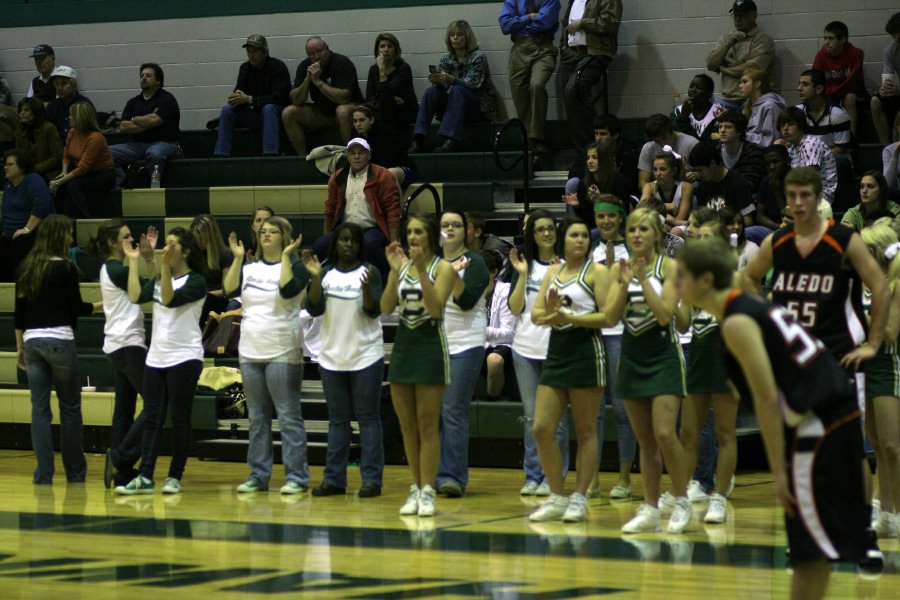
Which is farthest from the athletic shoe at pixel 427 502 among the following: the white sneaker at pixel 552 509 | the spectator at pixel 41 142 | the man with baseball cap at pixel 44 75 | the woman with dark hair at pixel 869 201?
the man with baseball cap at pixel 44 75

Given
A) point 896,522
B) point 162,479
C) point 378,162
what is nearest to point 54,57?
point 378,162

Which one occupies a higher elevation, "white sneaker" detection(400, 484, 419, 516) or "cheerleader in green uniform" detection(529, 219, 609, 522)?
"cheerleader in green uniform" detection(529, 219, 609, 522)

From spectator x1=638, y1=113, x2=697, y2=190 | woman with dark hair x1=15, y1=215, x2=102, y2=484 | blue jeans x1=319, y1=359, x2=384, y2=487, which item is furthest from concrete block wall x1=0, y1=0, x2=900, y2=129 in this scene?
blue jeans x1=319, y1=359, x2=384, y2=487

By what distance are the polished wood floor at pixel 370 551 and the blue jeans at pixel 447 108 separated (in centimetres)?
457

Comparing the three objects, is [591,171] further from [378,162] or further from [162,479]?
[162,479]

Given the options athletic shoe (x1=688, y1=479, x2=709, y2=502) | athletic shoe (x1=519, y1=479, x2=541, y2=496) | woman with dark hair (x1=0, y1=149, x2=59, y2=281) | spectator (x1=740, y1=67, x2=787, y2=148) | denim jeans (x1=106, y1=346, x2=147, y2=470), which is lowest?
athletic shoe (x1=519, y1=479, x2=541, y2=496)

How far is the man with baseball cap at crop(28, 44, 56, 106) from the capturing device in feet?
46.1

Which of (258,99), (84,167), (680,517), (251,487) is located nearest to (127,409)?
(251,487)

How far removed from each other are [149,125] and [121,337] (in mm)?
5014

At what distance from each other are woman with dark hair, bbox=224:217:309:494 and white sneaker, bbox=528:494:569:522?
1794 millimetres

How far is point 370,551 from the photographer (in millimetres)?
6363

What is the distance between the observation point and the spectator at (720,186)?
9.75m

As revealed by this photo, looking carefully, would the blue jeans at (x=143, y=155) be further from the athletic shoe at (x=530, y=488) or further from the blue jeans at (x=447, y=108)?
the athletic shoe at (x=530, y=488)

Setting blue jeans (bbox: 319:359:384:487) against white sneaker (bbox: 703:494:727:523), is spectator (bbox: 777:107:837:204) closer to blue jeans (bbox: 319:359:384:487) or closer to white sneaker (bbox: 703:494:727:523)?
white sneaker (bbox: 703:494:727:523)
